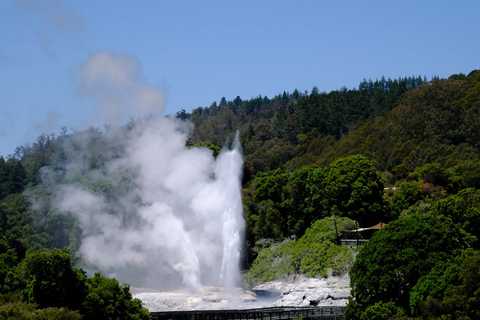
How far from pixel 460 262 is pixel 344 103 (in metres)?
94.7

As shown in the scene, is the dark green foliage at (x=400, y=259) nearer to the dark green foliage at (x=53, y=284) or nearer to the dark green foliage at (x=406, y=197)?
the dark green foliage at (x=53, y=284)

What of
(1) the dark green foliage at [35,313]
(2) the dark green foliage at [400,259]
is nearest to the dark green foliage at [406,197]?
(2) the dark green foliage at [400,259]

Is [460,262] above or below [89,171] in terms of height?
below

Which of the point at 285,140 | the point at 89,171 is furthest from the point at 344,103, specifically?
the point at 89,171

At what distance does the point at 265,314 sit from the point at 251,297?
1013 centimetres

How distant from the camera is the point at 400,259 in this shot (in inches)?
1513

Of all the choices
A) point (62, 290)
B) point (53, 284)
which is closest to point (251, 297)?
point (62, 290)

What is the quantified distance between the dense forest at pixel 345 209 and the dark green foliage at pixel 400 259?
0.21ft

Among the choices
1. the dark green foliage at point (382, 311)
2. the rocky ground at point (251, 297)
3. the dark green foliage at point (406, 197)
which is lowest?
the dark green foliage at point (382, 311)

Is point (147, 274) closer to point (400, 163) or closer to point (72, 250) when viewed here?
point (72, 250)

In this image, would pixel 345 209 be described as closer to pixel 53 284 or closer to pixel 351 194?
pixel 351 194

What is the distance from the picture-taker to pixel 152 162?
71.2m

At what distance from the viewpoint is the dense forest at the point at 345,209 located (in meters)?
38.0

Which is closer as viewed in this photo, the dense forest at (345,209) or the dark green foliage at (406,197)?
the dense forest at (345,209)
